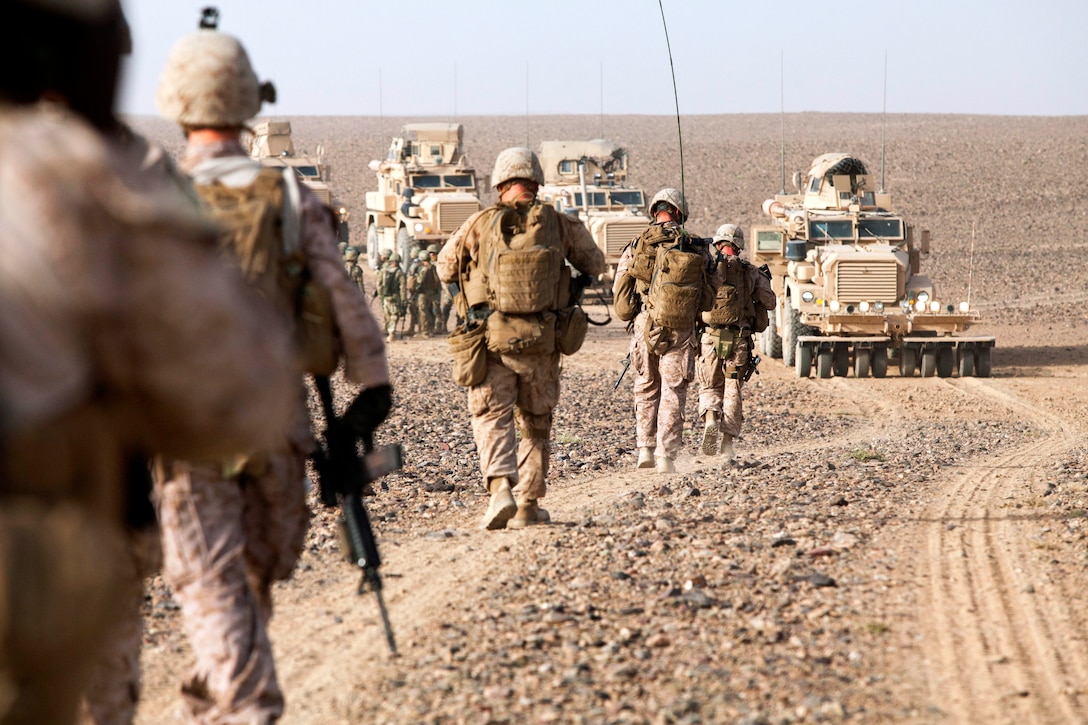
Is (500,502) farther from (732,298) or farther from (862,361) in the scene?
(862,361)

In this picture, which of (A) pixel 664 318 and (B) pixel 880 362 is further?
(B) pixel 880 362

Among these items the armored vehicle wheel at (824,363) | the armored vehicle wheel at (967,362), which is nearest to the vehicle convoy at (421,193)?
the armored vehicle wheel at (824,363)

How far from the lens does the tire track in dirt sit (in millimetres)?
4461

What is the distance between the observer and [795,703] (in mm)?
4320

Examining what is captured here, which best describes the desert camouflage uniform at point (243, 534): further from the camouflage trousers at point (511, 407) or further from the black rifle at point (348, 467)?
the camouflage trousers at point (511, 407)

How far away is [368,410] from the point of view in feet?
11.7

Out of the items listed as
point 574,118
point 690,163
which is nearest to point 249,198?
point 690,163

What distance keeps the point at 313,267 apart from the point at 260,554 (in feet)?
2.39

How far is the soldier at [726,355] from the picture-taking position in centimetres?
1080

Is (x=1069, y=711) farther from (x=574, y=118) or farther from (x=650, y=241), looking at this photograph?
(x=574, y=118)

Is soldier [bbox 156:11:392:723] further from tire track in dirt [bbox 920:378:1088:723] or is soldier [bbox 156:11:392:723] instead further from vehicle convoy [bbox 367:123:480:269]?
vehicle convoy [bbox 367:123:480:269]

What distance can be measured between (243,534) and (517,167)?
12.7 ft

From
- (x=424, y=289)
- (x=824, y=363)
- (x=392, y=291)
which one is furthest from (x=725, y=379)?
(x=424, y=289)

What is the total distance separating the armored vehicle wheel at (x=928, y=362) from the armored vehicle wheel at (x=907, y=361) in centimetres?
13
